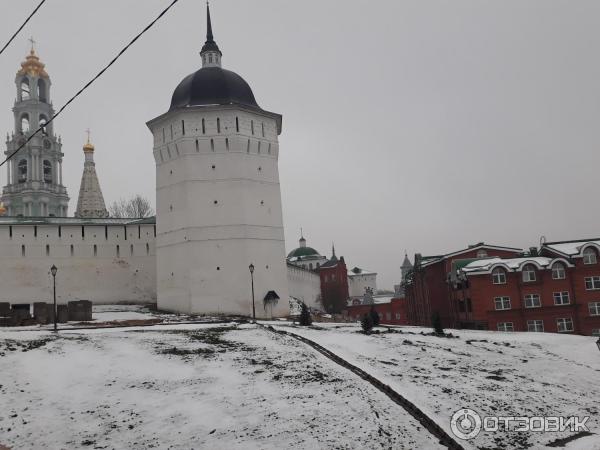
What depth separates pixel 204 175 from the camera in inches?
1387

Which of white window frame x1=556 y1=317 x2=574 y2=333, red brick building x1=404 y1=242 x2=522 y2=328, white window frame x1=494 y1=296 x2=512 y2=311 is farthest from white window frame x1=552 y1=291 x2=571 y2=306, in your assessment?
red brick building x1=404 y1=242 x2=522 y2=328

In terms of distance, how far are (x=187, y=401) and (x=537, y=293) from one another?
2541 centimetres

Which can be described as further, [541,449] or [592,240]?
[592,240]

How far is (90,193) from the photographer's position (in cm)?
6156

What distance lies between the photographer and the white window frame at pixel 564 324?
3081 cm

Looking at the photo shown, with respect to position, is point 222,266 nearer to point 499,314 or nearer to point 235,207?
point 235,207

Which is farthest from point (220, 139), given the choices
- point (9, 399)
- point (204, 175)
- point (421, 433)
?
point (421, 433)

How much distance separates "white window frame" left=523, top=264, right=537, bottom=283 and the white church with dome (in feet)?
46.2

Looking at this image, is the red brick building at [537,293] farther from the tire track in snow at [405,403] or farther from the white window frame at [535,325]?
the tire track in snow at [405,403]

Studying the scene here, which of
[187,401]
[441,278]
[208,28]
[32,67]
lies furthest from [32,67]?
[187,401]

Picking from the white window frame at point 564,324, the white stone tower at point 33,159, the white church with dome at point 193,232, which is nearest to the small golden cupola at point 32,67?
the white stone tower at point 33,159

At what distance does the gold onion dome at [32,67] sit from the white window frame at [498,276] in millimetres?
59333

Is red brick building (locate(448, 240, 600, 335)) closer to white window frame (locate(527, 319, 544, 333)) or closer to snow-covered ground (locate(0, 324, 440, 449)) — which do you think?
white window frame (locate(527, 319, 544, 333))

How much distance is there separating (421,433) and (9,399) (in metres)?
7.59
